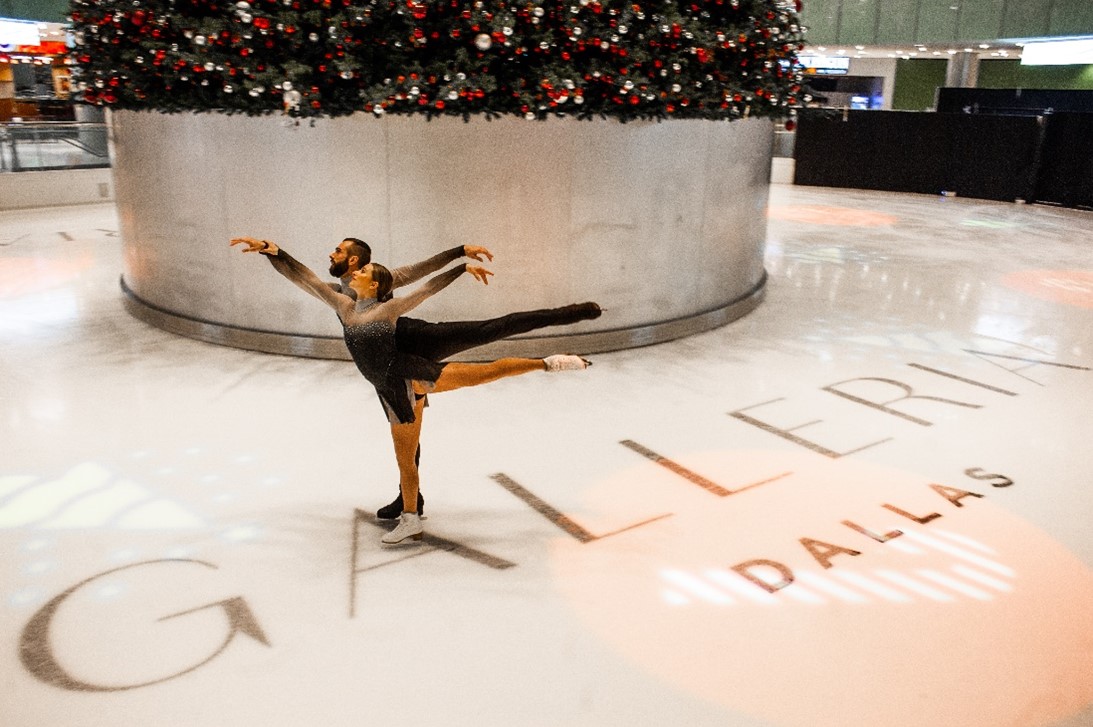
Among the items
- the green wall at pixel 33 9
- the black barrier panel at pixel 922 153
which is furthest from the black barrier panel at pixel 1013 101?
the green wall at pixel 33 9

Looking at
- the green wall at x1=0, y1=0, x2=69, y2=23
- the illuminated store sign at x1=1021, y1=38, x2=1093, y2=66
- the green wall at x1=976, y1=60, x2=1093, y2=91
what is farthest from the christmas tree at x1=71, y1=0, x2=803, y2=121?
the green wall at x1=976, y1=60, x2=1093, y2=91

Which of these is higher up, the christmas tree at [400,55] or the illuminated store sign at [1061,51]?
the illuminated store sign at [1061,51]

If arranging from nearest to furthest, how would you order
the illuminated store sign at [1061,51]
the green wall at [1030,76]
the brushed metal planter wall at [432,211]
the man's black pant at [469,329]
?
1. the man's black pant at [469,329]
2. the brushed metal planter wall at [432,211]
3. the illuminated store sign at [1061,51]
4. the green wall at [1030,76]

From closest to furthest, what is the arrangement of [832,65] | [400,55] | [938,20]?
[400,55] < [938,20] < [832,65]

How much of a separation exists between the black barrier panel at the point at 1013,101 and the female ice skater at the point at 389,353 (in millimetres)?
16103

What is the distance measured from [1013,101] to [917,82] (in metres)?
15.0

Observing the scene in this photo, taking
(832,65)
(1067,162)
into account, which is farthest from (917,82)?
(1067,162)

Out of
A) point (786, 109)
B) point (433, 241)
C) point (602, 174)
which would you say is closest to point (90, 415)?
point (433, 241)

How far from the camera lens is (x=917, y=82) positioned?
102 feet

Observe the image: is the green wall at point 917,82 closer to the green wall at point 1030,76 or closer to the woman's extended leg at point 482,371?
the green wall at point 1030,76

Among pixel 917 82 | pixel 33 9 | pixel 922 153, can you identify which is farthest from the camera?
pixel 917 82

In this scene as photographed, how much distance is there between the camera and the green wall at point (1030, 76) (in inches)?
1042

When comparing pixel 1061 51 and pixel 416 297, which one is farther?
A: pixel 1061 51

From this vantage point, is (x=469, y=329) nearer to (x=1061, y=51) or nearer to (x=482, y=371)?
(x=482, y=371)
